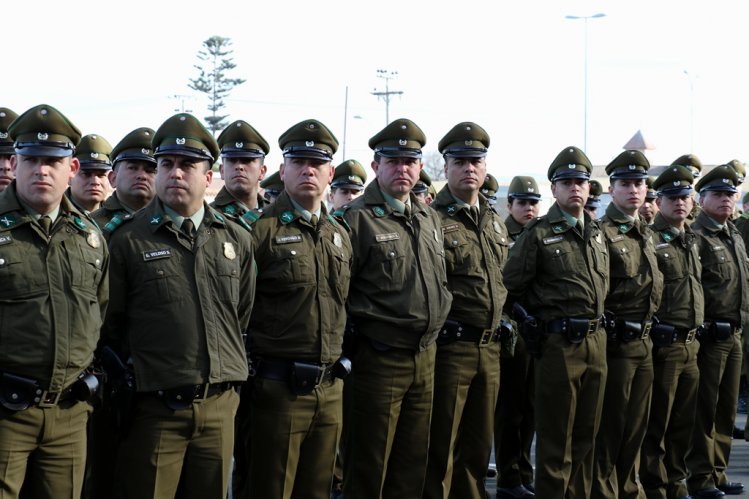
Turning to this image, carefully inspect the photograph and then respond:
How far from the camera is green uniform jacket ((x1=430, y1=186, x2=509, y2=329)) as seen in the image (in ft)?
21.2

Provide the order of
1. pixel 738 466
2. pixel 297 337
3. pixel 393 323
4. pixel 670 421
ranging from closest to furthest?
pixel 297 337 < pixel 393 323 < pixel 670 421 < pixel 738 466

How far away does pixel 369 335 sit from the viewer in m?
5.85

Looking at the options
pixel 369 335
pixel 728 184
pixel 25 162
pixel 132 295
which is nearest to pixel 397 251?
pixel 369 335

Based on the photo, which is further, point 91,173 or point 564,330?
point 91,173

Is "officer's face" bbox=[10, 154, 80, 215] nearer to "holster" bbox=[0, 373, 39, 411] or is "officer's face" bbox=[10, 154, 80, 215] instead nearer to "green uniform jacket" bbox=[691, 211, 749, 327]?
"holster" bbox=[0, 373, 39, 411]

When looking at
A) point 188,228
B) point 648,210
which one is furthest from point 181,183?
point 648,210

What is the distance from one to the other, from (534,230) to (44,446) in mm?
3772

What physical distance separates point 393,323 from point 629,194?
249 centimetres

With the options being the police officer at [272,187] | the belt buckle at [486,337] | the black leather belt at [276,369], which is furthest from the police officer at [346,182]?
the black leather belt at [276,369]

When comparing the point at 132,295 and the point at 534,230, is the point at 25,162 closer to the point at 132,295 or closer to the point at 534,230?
the point at 132,295

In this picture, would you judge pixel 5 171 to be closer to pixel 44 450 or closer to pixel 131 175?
pixel 131 175

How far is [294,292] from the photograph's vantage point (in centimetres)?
525

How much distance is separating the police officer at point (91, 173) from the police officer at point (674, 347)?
408cm

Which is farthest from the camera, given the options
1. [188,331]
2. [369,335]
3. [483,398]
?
[483,398]
